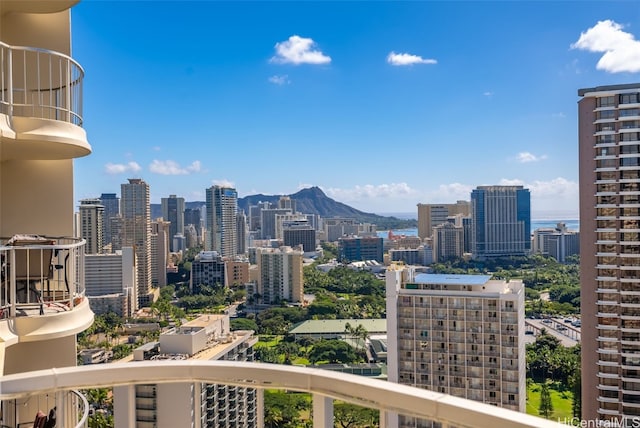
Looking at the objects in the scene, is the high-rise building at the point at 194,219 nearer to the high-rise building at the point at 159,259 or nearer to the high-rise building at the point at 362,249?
the high-rise building at the point at 159,259

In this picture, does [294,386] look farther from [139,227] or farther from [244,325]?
[139,227]

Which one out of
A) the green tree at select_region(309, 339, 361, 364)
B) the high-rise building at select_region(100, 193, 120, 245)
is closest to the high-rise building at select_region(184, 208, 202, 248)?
the high-rise building at select_region(100, 193, 120, 245)

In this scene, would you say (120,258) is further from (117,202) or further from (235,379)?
(235,379)

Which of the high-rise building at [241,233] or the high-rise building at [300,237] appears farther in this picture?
the high-rise building at [300,237]

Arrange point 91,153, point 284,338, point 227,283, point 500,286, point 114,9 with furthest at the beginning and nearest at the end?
point 227,283 < point 114,9 < point 284,338 < point 500,286 < point 91,153

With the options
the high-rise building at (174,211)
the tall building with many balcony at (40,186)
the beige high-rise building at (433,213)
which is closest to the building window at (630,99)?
the tall building with many balcony at (40,186)

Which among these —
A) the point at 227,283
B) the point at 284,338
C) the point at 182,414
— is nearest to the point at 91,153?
the point at 182,414

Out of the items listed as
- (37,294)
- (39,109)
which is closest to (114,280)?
(39,109)
